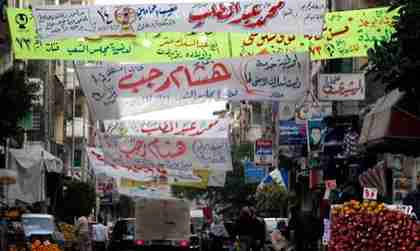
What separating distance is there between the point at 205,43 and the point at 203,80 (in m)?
0.79

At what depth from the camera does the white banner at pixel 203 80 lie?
60.4 feet

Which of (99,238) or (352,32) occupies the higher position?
(352,32)

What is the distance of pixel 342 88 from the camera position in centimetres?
2398

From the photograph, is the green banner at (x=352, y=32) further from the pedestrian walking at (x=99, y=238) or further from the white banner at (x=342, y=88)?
the pedestrian walking at (x=99, y=238)

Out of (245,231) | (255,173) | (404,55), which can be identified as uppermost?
(404,55)

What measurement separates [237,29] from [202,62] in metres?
1.58

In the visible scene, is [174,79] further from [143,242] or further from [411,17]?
[143,242]

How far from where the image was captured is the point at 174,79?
18750mm

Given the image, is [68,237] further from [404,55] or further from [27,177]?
[404,55]

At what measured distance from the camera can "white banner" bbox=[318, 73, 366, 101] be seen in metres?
23.9

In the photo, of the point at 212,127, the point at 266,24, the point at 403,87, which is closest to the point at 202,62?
the point at 266,24

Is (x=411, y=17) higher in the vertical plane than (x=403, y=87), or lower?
higher

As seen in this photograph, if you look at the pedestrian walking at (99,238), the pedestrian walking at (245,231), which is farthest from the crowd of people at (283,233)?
the pedestrian walking at (99,238)

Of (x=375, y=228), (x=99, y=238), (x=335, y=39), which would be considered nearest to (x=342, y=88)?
(x=335, y=39)
